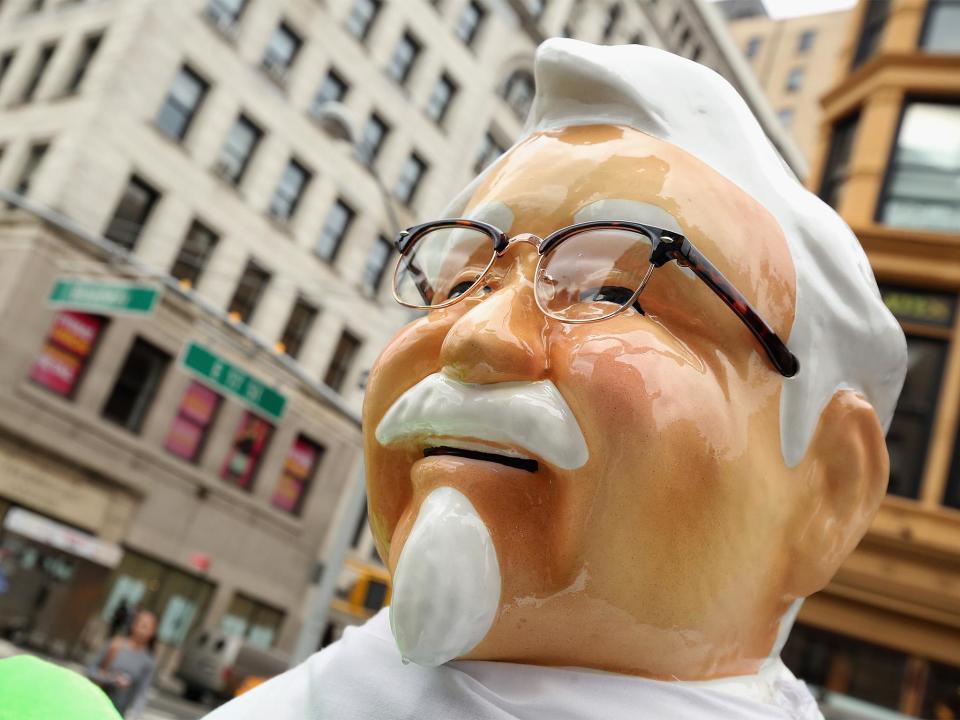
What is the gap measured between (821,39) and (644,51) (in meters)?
50.8

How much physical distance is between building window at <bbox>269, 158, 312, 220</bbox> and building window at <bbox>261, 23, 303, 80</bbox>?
1.79 metres

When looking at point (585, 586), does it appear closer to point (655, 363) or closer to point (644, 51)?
point (655, 363)

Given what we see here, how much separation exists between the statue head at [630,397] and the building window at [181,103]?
17.3 meters

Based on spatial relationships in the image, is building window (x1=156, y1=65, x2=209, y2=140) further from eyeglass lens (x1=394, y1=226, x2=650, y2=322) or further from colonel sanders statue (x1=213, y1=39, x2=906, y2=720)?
eyeglass lens (x1=394, y1=226, x2=650, y2=322)

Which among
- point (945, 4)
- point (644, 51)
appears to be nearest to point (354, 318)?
point (945, 4)

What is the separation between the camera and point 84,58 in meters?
17.7

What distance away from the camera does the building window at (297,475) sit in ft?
67.5

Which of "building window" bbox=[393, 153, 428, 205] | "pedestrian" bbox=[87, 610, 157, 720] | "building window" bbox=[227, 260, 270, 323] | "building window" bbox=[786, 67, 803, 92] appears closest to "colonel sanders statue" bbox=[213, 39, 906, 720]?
"pedestrian" bbox=[87, 610, 157, 720]

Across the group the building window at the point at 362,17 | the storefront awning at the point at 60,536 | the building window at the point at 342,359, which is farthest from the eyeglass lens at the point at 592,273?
the building window at the point at 362,17

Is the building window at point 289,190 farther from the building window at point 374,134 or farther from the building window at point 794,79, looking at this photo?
the building window at point 794,79

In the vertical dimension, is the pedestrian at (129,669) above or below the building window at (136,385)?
below

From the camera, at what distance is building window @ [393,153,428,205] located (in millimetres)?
22328

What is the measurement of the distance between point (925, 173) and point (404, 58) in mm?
13992

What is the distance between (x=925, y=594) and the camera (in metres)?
8.95
